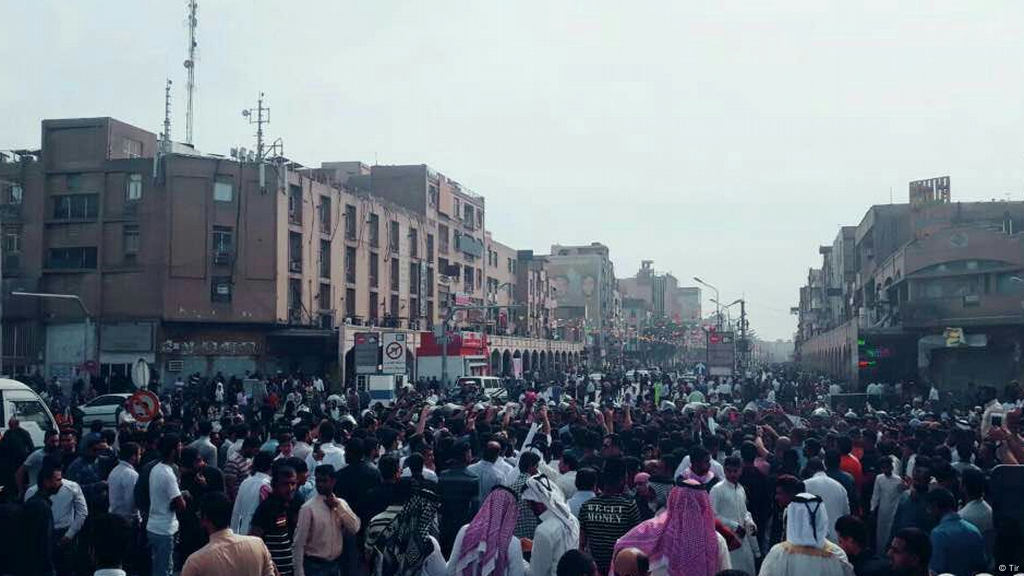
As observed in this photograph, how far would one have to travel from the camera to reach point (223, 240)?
46062 millimetres

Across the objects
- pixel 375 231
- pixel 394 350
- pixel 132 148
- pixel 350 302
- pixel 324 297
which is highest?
pixel 132 148

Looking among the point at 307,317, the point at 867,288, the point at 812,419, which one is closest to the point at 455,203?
the point at 307,317

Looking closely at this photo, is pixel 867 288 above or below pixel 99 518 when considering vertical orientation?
above

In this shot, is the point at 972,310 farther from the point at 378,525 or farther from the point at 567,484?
the point at 378,525

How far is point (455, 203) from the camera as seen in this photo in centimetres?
7088

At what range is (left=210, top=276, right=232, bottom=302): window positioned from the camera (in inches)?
1796

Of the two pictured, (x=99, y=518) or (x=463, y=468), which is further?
(x=463, y=468)

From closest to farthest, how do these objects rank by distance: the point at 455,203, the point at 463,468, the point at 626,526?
the point at 626,526 → the point at 463,468 → the point at 455,203

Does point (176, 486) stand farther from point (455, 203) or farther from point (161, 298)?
point (455, 203)

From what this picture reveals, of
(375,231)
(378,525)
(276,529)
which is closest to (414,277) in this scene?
(375,231)

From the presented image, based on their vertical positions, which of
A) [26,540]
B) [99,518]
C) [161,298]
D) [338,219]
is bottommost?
[26,540]

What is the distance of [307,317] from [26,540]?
140ft

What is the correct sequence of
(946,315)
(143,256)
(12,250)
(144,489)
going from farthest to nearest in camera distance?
(12,250)
(143,256)
(946,315)
(144,489)

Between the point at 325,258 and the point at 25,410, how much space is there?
35728 mm
